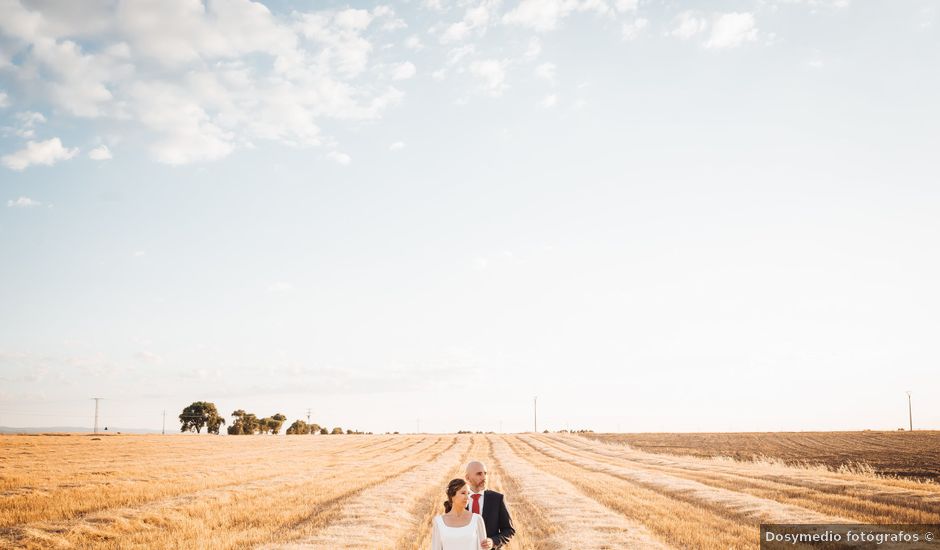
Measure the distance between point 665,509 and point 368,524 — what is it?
32.7ft

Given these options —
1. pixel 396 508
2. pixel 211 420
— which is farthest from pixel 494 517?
pixel 211 420

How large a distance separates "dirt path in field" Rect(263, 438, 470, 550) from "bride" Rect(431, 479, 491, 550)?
32.2 ft

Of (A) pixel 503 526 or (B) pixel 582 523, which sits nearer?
(A) pixel 503 526

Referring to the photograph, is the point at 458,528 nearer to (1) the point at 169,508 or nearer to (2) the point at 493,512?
(2) the point at 493,512

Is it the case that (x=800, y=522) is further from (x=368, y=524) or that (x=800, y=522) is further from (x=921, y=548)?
(x=368, y=524)

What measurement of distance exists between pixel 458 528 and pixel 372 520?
45.9 ft

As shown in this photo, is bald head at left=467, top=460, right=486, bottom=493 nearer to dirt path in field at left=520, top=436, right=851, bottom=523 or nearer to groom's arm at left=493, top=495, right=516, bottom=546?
groom's arm at left=493, top=495, right=516, bottom=546

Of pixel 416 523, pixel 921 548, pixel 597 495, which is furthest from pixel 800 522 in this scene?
pixel 416 523

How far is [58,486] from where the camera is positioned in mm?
26719

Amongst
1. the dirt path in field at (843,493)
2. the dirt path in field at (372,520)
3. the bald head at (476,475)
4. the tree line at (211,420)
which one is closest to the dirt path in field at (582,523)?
the dirt path in field at (372,520)

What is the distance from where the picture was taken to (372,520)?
19172 millimetres

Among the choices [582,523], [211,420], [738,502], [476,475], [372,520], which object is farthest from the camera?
[211,420]

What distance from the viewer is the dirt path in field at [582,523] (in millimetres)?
15461

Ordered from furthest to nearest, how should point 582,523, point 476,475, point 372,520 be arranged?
point 372,520 < point 582,523 < point 476,475
